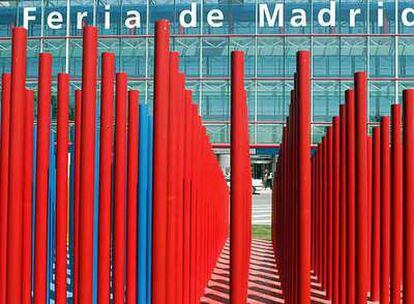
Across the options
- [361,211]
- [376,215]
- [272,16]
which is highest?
[272,16]

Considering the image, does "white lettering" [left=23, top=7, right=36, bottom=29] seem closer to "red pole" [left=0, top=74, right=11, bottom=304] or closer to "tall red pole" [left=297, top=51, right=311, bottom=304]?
"red pole" [left=0, top=74, right=11, bottom=304]

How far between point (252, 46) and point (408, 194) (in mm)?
22619

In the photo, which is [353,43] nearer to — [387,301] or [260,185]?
[260,185]

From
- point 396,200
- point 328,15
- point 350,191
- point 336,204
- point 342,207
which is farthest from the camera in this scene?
point 328,15

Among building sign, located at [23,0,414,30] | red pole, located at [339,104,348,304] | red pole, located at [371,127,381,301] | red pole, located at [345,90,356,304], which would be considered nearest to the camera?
red pole, located at [345,90,356,304]

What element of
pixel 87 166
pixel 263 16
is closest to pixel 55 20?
pixel 263 16

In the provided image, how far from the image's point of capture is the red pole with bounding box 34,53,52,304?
9.91ft

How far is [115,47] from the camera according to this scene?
84.3ft

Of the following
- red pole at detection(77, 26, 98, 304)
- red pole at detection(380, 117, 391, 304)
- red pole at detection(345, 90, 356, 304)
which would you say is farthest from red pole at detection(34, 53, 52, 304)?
red pole at detection(380, 117, 391, 304)

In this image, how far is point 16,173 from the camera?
2959 mm

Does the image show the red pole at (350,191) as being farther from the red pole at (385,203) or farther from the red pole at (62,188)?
the red pole at (62,188)

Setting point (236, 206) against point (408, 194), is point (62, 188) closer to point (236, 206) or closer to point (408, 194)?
point (236, 206)

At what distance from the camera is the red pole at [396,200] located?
397 centimetres

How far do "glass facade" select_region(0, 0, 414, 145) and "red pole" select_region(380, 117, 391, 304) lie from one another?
65.9 ft
